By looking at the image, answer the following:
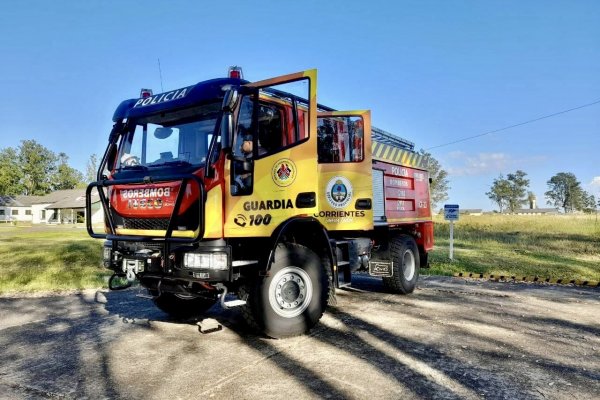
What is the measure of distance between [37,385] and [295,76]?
3.87 metres

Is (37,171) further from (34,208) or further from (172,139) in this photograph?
(172,139)

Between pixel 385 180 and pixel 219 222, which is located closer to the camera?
pixel 219 222

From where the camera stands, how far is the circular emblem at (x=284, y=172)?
193 inches

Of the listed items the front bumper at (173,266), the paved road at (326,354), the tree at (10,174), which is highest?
the tree at (10,174)

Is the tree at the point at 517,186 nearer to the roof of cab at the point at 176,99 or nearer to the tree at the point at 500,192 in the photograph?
the tree at the point at 500,192

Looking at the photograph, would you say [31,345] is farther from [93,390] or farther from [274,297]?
[274,297]

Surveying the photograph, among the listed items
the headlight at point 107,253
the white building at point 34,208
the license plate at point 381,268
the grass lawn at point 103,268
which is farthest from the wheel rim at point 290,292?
the white building at point 34,208

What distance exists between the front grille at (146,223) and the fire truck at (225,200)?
0.05ft

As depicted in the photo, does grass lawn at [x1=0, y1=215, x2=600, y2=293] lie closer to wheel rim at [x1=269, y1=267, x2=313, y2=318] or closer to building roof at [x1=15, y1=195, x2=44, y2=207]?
wheel rim at [x1=269, y1=267, x2=313, y2=318]

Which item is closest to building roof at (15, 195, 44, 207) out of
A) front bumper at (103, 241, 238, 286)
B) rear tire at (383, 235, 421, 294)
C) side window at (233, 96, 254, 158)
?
rear tire at (383, 235, 421, 294)

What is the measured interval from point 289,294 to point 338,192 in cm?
180

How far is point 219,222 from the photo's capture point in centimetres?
463

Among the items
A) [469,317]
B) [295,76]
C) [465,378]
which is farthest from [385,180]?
[465,378]

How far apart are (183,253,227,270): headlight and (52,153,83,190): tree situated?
94.4 m
